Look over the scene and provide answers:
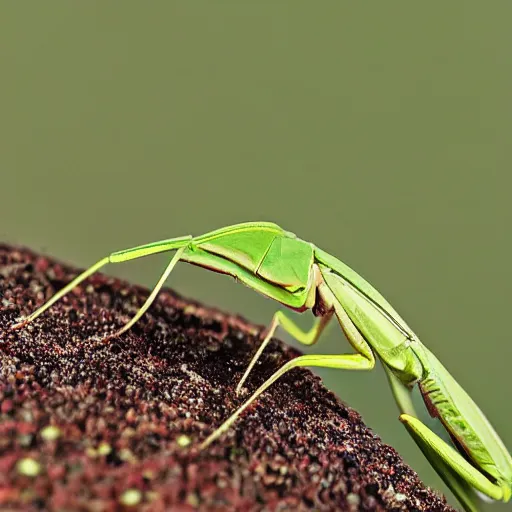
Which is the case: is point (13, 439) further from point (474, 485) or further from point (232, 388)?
point (474, 485)

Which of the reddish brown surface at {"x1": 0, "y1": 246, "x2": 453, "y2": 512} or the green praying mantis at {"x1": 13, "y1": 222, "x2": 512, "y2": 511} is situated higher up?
the green praying mantis at {"x1": 13, "y1": 222, "x2": 512, "y2": 511}

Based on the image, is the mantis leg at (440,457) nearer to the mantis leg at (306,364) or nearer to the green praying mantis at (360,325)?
the green praying mantis at (360,325)

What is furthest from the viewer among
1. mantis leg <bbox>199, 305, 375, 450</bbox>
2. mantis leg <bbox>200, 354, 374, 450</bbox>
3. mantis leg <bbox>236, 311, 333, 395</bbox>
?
mantis leg <bbox>236, 311, 333, 395</bbox>

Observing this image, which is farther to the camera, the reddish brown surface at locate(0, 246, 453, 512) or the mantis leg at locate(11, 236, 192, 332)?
the mantis leg at locate(11, 236, 192, 332)

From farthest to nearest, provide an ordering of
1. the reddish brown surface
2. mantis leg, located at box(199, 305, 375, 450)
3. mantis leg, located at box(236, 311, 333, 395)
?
mantis leg, located at box(236, 311, 333, 395) → mantis leg, located at box(199, 305, 375, 450) → the reddish brown surface

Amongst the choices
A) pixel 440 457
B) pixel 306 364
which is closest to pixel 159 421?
pixel 306 364

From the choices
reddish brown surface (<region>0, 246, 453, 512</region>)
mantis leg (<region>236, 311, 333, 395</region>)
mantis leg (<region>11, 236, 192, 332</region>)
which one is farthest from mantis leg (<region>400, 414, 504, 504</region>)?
mantis leg (<region>11, 236, 192, 332</region>)

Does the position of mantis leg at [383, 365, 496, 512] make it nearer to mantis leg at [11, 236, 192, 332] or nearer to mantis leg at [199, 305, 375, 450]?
mantis leg at [199, 305, 375, 450]

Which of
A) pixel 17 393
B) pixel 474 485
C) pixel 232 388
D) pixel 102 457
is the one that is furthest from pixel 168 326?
pixel 474 485

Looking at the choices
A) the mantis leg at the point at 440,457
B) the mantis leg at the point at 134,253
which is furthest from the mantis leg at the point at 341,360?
the mantis leg at the point at 134,253
